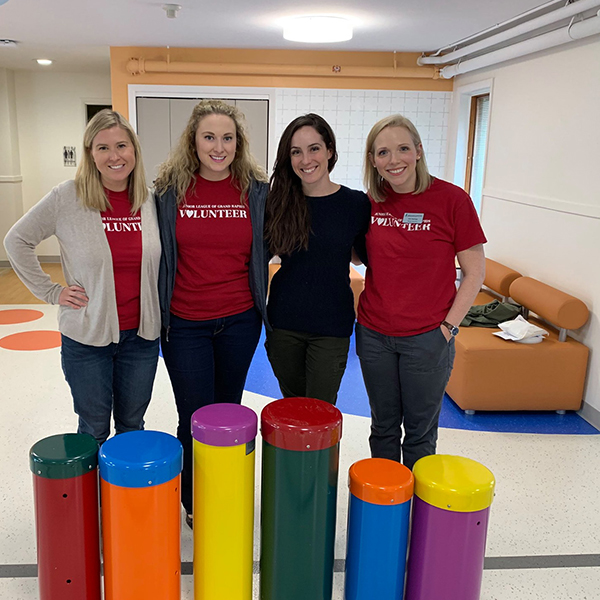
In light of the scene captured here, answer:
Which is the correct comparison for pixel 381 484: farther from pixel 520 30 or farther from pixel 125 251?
pixel 520 30

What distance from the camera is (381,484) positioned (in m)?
1.96

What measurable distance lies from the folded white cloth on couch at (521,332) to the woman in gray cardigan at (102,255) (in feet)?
8.66

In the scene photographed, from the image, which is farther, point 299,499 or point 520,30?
point 520,30

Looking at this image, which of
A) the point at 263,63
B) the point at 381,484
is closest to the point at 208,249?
the point at 381,484

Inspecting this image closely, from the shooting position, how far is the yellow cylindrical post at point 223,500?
1.99m

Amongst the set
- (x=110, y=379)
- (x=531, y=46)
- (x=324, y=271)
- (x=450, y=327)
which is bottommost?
(x=110, y=379)

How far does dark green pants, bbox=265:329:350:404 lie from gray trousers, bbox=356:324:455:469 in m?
0.12

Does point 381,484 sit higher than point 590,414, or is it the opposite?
point 381,484

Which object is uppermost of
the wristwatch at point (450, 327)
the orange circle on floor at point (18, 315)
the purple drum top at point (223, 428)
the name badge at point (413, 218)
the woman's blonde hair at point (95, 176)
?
the woman's blonde hair at point (95, 176)

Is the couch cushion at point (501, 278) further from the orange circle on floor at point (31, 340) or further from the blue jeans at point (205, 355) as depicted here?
the orange circle on floor at point (31, 340)

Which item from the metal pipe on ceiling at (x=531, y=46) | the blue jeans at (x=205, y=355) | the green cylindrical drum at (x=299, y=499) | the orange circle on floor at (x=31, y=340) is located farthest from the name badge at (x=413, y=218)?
the orange circle on floor at (x=31, y=340)

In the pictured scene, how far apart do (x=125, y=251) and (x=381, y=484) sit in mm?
1223

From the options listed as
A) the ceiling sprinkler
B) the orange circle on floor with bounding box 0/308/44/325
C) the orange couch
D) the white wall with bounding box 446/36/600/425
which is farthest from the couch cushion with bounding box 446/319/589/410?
the orange circle on floor with bounding box 0/308/44/325

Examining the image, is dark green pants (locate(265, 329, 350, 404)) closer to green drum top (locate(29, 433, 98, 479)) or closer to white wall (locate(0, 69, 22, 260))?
green drum top (locate(29, 433, 98, 479))
